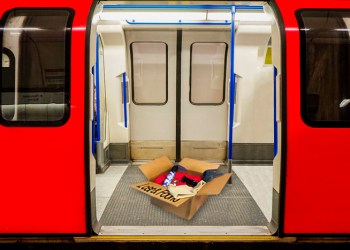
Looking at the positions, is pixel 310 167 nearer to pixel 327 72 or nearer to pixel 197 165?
pixel 327 72

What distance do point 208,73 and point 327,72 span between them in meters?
2.79

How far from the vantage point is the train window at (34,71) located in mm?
2463

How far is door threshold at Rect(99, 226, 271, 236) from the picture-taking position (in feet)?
8.73

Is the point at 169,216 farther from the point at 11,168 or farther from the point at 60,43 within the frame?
the point at 60,43

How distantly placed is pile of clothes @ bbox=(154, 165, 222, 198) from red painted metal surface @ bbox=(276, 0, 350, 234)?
124 centimetres

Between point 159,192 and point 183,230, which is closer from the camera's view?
point 183,230

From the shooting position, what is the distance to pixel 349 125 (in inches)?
96.7

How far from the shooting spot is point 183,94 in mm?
5203

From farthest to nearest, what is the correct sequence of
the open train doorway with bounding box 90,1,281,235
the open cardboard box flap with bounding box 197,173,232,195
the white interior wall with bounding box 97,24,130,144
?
the white interior wall with bounding box 97,24,130,144 → the open train doorway with bounding box 90,1,281,235 → the open cardboard box flap with bounding box 197,173,232,195

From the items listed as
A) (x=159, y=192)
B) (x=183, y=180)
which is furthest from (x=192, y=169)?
(x=159, y=192)

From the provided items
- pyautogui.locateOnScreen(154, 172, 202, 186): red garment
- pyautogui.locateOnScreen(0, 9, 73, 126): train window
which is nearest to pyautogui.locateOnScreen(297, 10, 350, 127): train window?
pyautogui.locateOnScreen(0, 9, 73, 126): train window

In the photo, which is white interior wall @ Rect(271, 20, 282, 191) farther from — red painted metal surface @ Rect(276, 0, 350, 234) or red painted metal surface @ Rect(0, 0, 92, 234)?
red painted metal surface @ Rect(0, 0, 92, 234)

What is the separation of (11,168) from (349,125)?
2.76m

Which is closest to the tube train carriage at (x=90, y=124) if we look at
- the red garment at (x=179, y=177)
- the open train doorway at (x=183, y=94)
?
the red garment at (x=179, y=177)
